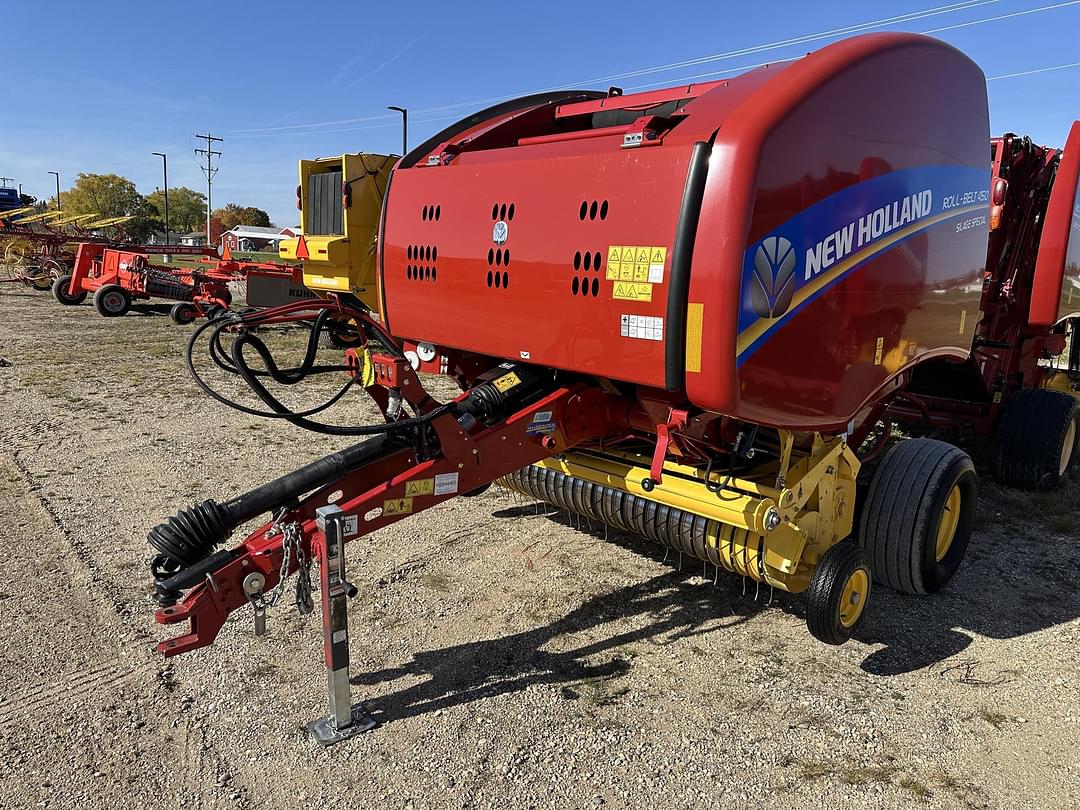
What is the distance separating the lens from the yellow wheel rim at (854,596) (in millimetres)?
3367

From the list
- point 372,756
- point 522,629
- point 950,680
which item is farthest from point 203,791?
point 950,680

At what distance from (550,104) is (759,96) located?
1723 millimetres

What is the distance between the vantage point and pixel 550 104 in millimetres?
4148

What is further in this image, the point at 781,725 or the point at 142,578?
the point at 142,578

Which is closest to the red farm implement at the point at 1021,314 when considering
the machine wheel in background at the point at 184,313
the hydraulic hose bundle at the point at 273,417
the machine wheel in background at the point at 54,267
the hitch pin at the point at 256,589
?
the hydraulic hose bundle at the point at 273,417

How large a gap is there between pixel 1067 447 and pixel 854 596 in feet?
12.0

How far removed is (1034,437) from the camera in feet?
18.4

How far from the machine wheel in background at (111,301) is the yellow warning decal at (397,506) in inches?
593

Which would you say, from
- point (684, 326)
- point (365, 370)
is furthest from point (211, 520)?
point (684, 326)

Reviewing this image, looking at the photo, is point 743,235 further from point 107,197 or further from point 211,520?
point 107,197

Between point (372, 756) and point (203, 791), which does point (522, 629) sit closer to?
point (372, 756)

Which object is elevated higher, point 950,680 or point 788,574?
point 788,574

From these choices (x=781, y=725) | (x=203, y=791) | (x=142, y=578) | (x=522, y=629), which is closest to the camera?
(x=203, y=791)

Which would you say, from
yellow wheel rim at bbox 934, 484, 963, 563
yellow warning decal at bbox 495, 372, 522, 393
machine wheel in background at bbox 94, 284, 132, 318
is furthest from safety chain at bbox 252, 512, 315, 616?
machine wheel in background at bbox 94, 284, 132, 318
